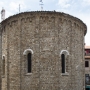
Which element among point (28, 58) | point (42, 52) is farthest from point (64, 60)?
point (28, 58)

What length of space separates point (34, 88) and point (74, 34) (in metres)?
5.33

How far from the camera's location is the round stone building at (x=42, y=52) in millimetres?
16125

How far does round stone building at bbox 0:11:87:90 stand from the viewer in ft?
52.9

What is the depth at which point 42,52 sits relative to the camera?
1627cm

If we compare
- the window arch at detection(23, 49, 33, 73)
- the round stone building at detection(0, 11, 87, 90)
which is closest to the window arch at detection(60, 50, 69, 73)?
the round stone building at detection(0, 11, 87, 90)

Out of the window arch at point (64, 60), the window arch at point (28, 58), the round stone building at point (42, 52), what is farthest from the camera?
the window arch at point (64, 60)

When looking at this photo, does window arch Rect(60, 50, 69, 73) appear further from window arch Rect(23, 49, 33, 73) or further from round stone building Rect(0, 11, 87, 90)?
window arch Rect(23, 49, 33, 73)

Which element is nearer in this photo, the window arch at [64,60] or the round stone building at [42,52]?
the round stone building at [42,52]

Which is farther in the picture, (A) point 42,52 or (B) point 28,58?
(B) point 28,58

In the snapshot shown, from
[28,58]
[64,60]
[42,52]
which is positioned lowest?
[64,60]

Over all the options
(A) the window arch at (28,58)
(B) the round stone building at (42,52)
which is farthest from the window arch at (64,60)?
(A) the window arch at (28,58)

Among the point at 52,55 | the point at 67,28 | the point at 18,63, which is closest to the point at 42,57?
the point at 52,55

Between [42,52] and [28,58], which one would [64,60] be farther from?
[28,58]

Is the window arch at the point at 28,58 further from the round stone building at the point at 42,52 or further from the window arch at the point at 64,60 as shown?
the window arch at the point at 64,60
